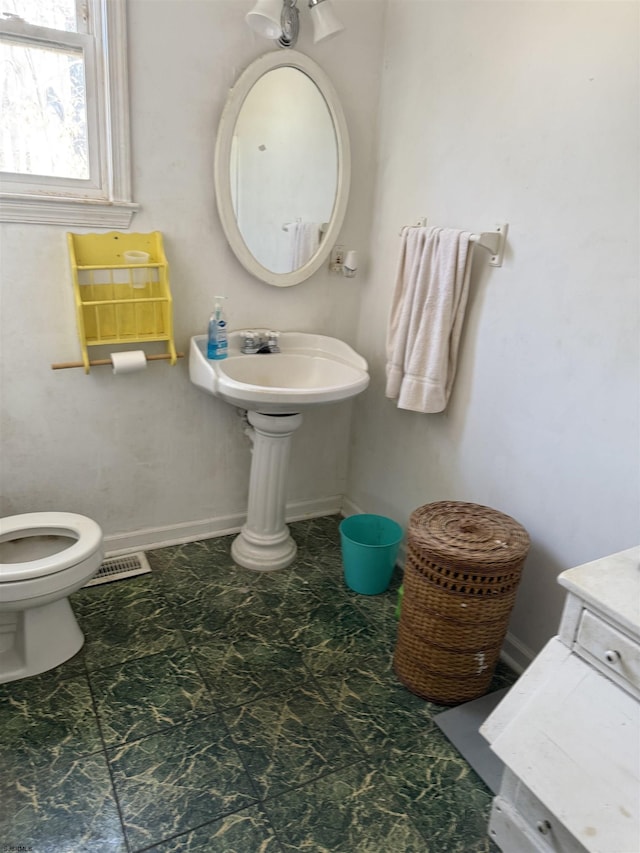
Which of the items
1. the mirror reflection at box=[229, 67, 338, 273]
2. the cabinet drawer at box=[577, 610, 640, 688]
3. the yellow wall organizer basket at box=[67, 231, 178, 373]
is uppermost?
the mirror reflection at box=[229, 67, 338, 273]

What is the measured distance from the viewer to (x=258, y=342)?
7.52ft

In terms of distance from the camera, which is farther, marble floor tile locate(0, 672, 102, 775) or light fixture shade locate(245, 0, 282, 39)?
light fixture shade locate(245, 0, 282, 39)

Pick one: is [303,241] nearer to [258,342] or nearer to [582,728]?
[258,342]

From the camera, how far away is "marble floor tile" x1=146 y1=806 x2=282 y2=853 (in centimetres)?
133

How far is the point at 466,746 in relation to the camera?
1627mm

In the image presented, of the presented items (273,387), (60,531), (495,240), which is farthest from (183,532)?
(495,240)

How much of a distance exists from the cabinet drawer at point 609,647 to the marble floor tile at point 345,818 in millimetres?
624

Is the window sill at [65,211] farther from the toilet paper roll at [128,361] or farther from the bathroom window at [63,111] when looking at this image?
the toilet paper roll at [128,361]

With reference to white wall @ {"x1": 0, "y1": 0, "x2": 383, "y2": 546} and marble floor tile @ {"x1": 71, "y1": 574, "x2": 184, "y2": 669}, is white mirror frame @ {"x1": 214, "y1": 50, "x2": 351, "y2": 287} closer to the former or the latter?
white wall @ {"x1": 0, "y1": 0, "x2": 383, "y2": 546}

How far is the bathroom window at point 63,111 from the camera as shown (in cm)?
177

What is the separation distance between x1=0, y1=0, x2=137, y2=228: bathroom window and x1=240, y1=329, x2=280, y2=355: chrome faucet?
25.7 inches

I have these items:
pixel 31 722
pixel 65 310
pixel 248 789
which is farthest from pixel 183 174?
pixel 248 789

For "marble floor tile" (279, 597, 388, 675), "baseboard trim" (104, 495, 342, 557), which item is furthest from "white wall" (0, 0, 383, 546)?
"marble floor tile" (279, 597, 388, 675)

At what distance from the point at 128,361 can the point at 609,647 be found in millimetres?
1667
